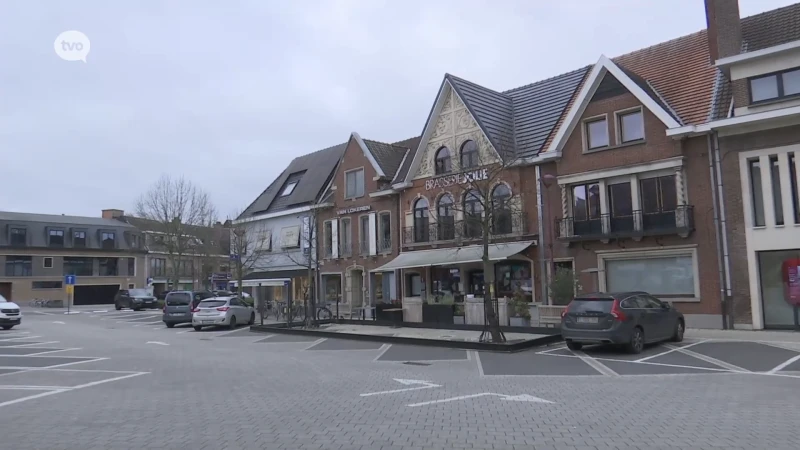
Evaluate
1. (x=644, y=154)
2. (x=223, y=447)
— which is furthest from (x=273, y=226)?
(x=223, y=447)

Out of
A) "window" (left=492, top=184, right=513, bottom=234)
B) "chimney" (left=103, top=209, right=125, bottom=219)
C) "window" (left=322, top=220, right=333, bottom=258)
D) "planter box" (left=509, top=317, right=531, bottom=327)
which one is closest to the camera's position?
"planter box" (left=509, top=317, right=531, bottom=327)

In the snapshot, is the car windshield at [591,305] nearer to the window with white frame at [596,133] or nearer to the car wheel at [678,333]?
the car wheel at [678,333]

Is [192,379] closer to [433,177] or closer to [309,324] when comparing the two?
[309,324]

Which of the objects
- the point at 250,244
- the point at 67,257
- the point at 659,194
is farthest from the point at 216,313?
the point at 67,257

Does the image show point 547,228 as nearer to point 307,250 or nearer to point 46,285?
point 307,250

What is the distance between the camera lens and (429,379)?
38.2 ft

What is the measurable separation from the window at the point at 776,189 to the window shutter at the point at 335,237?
74.3 feet

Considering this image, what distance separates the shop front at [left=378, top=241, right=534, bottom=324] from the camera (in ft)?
80.6

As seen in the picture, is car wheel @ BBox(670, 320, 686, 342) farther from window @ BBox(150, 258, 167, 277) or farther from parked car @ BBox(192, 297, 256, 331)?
window @ BBox(150, 258, 167, 277)

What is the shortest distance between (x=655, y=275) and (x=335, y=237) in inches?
751

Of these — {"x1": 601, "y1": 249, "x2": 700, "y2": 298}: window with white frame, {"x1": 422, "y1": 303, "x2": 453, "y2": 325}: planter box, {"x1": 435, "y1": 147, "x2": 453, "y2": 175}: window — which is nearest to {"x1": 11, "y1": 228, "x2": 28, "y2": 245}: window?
{"x1": 435, "y1": 147, "x2": 453, "y2": 175}: window

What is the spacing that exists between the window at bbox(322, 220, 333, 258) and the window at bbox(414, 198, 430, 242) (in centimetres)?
741

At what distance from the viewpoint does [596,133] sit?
79.1ft

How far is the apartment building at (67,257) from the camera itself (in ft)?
201
